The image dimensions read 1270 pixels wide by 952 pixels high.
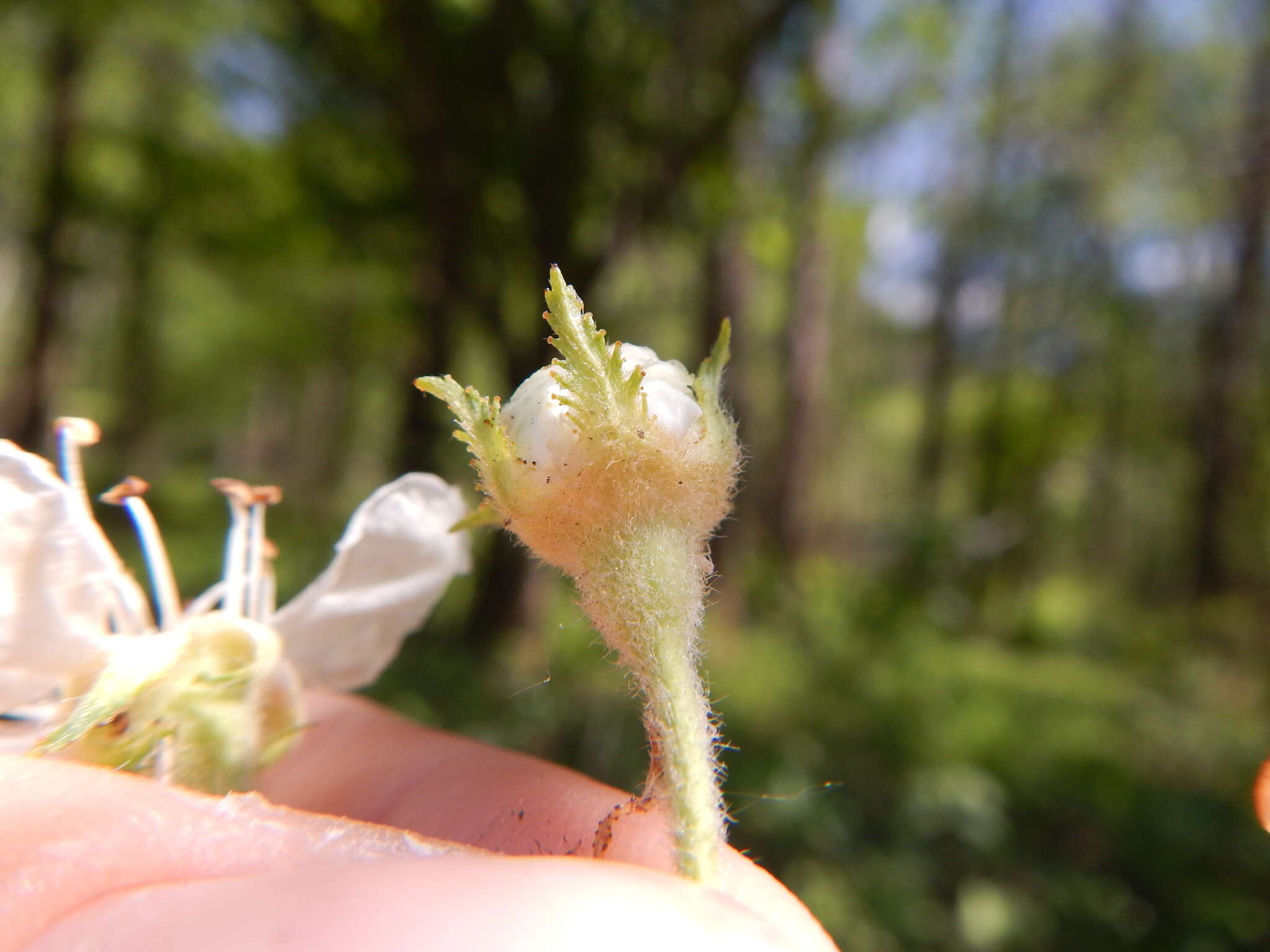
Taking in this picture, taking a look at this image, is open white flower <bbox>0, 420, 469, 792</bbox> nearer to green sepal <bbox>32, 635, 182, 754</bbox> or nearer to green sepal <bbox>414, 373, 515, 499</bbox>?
green sepal <bbox>32, 635, 182, 754</bbox>

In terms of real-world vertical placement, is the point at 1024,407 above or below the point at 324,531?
above

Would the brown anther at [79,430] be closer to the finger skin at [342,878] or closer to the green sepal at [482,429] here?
the finger skin at [342,878]

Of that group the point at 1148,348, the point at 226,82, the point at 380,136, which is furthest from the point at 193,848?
the point at 1148,348

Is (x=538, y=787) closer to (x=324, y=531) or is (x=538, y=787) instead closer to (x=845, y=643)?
(x=845, y=643)

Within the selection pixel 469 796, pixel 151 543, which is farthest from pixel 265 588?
pixel 469 796

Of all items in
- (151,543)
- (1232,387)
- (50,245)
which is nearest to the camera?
(151,543)

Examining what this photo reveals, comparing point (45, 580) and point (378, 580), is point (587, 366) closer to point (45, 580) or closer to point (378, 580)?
point (378, 580)
